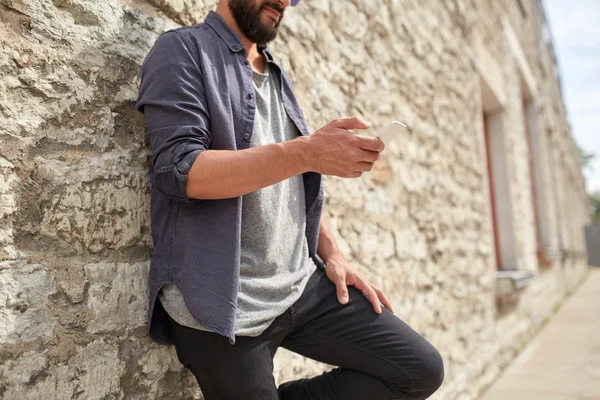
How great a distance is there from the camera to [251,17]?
138 cm

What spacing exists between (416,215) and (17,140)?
2.50m

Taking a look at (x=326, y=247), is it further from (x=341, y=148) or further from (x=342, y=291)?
(x=341, y=148)

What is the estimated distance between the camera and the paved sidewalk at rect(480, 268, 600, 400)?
343 cm

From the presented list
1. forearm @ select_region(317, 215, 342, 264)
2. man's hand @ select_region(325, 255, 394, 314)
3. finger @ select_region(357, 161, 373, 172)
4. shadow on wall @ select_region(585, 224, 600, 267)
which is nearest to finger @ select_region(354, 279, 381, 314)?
man's hand @ select_region(325, 255, 394, 314)

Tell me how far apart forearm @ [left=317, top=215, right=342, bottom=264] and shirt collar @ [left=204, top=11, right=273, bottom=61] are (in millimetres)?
597

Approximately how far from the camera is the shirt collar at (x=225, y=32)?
52.5 inches

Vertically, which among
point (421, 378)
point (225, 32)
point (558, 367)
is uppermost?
point (225, 32)

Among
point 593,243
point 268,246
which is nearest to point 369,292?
point 268,246

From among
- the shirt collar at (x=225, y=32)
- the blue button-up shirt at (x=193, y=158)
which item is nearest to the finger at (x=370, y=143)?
the blue button-up shirt at (x=193, y=158)

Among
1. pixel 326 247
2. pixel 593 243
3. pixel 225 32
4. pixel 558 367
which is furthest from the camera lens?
pixel 593 243

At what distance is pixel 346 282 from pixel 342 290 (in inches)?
3.1

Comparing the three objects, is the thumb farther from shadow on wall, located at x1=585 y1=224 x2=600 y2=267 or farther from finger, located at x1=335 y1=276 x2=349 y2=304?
shadow on wall, located at x1=585 y1=224 x2=600 y2=267

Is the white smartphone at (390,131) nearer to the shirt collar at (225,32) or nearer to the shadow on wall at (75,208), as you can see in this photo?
the shirt collar at (225,32)

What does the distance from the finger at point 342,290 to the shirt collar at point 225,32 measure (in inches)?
27.6
